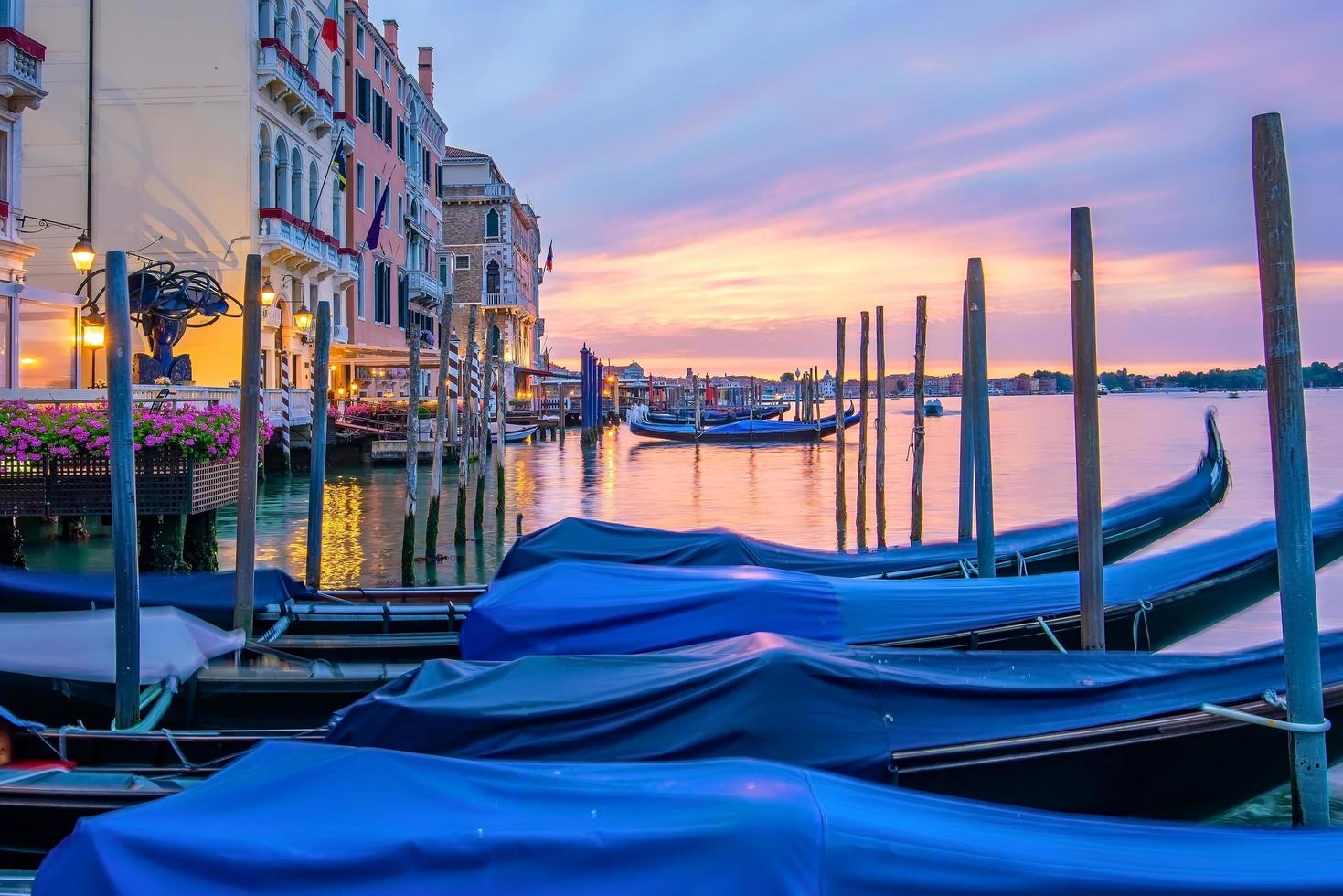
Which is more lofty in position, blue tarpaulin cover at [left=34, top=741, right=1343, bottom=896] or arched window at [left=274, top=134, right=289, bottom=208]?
arched window at [left=274, top=134, right=289, bottom=208]

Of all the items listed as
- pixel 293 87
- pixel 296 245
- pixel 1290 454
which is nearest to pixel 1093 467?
pixel 1290 454

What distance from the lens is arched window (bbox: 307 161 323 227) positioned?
2516cm

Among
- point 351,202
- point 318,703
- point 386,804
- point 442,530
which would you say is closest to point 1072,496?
point 442,530

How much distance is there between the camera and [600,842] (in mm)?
2869

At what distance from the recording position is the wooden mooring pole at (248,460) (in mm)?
6871

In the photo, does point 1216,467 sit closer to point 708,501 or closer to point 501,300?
point 708,501

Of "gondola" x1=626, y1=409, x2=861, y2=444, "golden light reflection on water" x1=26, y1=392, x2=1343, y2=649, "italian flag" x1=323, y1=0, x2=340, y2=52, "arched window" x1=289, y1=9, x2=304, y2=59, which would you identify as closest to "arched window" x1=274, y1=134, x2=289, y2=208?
"arched window" x1=289, y1=9, x2=304, y2=59

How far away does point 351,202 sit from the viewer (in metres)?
29.5

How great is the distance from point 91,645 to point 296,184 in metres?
20.9

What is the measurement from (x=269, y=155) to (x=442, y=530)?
10.7 metres

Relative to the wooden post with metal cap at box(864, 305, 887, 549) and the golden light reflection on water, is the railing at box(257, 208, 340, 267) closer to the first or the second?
the golden light reflection on water

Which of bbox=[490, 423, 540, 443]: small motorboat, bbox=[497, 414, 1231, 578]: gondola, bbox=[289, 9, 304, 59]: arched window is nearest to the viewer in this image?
bbox=[497, 414, 1231, 578]: gondola

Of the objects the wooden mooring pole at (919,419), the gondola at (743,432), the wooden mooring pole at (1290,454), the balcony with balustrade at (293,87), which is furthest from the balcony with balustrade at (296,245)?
the wooden mooring pole at (1290,454)

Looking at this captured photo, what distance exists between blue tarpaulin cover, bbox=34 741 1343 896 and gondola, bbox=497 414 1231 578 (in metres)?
4.64
